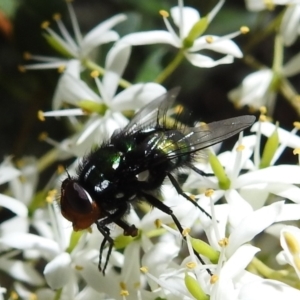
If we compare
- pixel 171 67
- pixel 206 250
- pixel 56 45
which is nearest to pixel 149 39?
pixel 171 67

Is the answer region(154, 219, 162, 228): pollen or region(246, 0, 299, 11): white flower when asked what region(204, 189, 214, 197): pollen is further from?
region(246, 0, 299, 11): white flower

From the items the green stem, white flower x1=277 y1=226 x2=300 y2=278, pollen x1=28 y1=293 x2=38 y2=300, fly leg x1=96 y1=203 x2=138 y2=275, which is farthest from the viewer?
the green stem

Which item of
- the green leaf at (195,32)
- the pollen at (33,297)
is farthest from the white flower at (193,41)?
the pollen at (33,297)

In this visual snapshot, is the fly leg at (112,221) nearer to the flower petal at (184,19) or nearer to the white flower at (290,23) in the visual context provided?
the flower petal at (184,19)

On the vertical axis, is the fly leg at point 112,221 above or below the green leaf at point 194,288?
above

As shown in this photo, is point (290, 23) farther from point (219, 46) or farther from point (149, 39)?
point (149, 39)

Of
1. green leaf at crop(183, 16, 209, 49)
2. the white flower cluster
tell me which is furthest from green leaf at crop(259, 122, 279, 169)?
green leaf at crop(183, 16, 209, 49)
